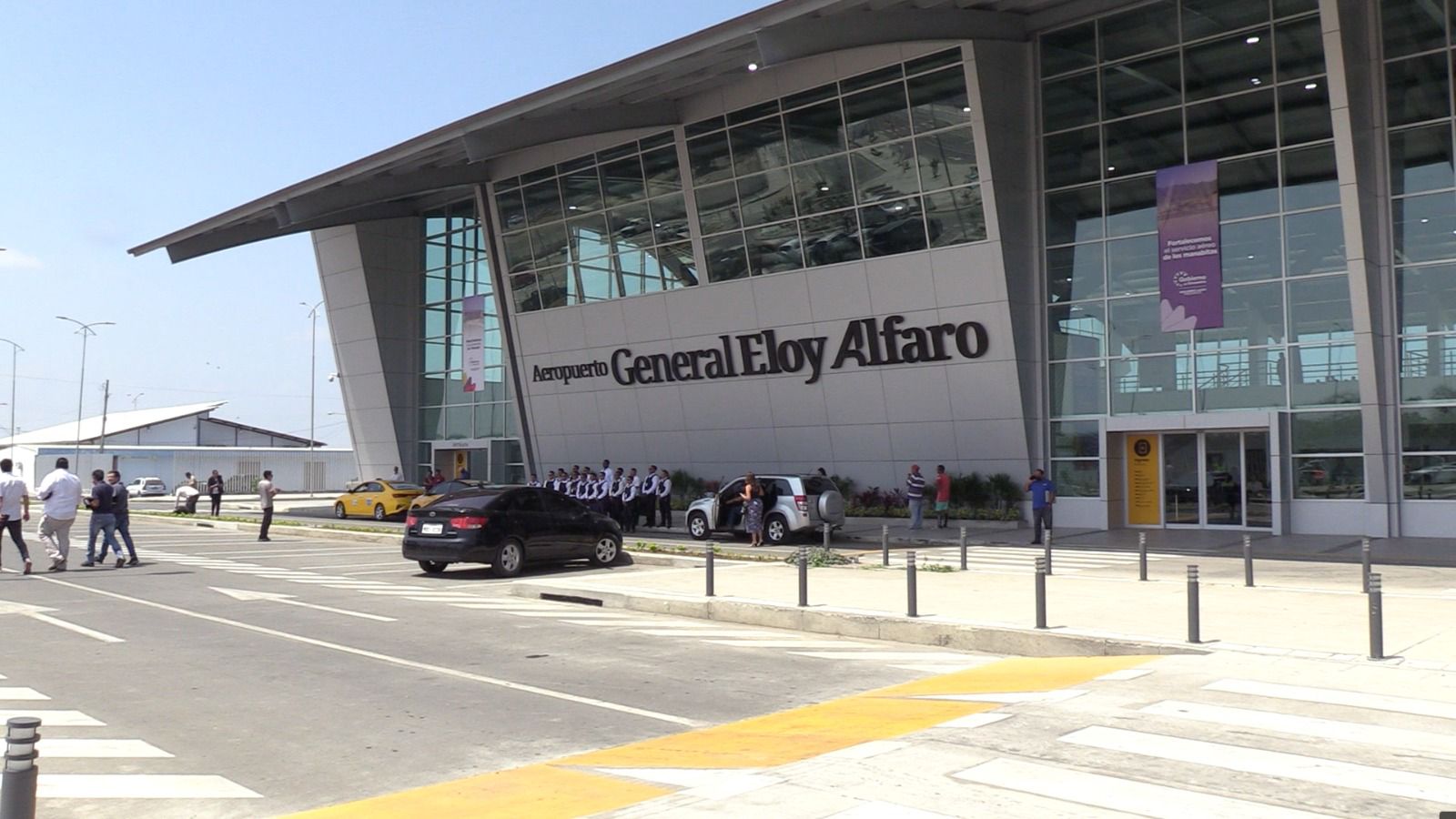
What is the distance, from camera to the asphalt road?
679 centimetres

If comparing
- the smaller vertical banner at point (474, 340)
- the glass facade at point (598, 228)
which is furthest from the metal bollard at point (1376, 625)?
the smaller vertical banner at point (474, 340)

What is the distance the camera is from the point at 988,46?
29109 mm

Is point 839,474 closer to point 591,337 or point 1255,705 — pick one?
point 591,337

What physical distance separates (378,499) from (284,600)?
23162mm

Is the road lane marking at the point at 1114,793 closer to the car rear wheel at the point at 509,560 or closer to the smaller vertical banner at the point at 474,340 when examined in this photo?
the car rear wheel at the point at 509,560

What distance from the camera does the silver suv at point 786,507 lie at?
26.4 meters

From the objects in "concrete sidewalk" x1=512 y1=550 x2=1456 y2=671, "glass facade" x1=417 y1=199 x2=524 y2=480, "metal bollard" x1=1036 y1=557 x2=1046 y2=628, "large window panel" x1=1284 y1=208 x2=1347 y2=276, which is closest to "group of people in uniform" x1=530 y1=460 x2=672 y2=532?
"concrete sidewalk" x1=512 y1=550 x2=1456 y2=671

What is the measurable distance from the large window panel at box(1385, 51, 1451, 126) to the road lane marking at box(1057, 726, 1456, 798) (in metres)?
23.6

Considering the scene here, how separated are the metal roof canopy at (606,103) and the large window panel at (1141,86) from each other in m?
1.77

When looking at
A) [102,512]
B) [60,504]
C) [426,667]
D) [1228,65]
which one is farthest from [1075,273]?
[426,667]

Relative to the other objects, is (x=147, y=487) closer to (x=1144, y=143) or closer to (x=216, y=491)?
(x=216, y=491)

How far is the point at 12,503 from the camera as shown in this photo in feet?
61.0

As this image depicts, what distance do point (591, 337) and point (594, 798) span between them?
113 feet

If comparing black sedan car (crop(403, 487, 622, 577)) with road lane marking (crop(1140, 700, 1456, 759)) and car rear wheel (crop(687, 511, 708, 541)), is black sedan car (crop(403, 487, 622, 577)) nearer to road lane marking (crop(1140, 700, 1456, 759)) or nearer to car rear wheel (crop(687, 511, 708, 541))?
car rear wheel (crop(687, 511, 708, 541))
